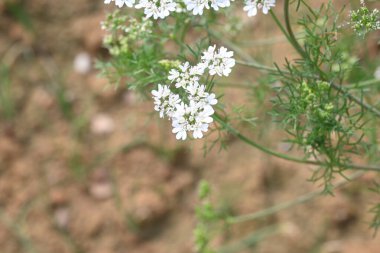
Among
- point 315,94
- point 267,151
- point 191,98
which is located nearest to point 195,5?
point 191,98

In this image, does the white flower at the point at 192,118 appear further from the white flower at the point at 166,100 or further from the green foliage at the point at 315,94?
the green foliage at the point at 315,94

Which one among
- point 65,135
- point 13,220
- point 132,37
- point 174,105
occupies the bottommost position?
point 174,105

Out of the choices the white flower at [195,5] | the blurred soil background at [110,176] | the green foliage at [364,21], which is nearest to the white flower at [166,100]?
the white flower at [195,5]

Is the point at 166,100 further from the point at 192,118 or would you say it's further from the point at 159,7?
the point at 159,7

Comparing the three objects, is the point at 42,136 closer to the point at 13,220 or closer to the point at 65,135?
the point at 65,135

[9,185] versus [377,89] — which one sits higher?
[9,185]

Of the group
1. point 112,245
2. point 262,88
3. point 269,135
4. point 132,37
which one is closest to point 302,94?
point 132,37

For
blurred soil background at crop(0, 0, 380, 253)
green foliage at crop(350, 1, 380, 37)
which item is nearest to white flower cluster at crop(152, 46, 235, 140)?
green foliage at crop(350, 1, 380, 37)
